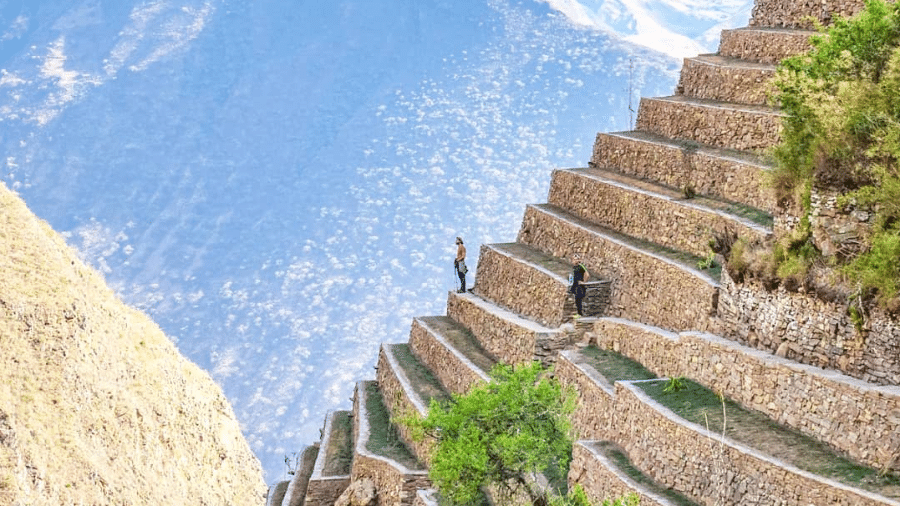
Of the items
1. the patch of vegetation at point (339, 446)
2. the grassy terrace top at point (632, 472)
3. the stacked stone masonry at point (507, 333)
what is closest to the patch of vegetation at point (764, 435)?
the grassy terrace top at point (632, 472)

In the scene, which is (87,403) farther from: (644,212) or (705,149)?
(705,149)

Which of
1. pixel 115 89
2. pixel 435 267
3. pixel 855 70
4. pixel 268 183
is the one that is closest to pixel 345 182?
pixel 268 183

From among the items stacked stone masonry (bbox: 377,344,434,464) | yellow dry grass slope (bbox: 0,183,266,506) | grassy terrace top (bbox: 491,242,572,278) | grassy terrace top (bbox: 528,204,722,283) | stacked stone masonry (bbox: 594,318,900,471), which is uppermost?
grassy terrace top (bbox: 528,204,722,283)

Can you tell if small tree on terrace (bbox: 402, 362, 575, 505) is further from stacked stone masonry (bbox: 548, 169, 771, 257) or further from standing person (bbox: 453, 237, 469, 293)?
standing person (bbox: 453, 237, 469, 293)

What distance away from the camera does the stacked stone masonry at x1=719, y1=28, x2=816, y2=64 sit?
26.9 m

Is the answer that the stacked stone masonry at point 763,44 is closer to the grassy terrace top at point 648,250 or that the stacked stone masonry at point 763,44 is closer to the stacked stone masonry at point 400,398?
the grassy terrace top at point 648,250

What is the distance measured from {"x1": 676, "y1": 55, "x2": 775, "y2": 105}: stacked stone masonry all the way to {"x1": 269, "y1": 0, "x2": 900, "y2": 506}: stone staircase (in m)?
0.04

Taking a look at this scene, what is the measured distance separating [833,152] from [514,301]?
500 inches

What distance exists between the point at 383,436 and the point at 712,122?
33.4 feet

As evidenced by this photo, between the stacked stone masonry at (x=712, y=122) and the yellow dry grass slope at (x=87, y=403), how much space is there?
1887 cm

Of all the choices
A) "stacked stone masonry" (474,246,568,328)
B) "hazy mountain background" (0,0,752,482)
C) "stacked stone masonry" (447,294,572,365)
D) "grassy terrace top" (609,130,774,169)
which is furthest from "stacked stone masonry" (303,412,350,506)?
"hazy mountain background" (0,0,752,482)

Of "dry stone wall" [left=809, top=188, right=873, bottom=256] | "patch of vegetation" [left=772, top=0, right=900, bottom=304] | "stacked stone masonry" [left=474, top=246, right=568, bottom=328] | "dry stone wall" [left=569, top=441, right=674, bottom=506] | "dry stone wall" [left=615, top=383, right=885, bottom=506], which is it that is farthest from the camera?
"stacked stone masonry" [left=474, top=246, right=568, bottom=328]

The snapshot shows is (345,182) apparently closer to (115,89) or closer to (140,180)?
(140,180)

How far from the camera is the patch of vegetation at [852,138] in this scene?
16.3 meters
